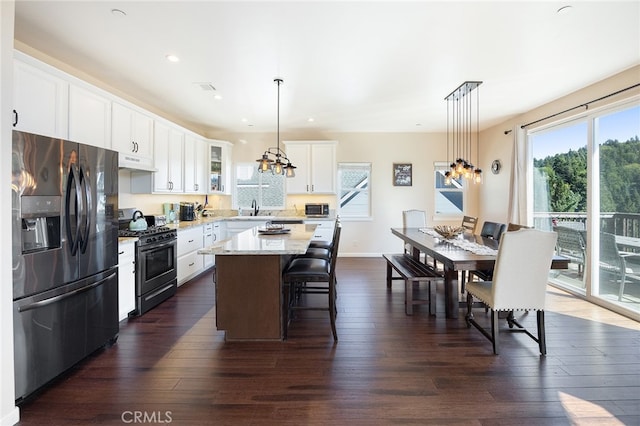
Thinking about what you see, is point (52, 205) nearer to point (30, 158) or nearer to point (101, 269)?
point (30, 158)

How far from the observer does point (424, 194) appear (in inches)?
257

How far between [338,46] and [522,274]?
253 centimetres

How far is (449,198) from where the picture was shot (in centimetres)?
660

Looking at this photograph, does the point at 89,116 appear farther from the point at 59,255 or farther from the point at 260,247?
the point at 260,247

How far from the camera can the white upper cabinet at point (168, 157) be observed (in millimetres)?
4235

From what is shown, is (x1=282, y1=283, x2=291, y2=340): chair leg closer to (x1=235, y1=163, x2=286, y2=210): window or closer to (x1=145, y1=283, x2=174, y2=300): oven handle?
(x1=145, y1=283, x2=174, y2=300): oven handle

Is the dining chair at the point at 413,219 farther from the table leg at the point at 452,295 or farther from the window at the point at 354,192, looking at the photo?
the table leg at the point at 452,295

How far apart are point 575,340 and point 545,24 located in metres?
2.72

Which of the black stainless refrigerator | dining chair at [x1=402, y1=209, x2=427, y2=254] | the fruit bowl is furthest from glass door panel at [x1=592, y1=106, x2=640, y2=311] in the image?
the black stainless refrigerator

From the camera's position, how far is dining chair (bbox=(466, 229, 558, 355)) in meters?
2.41

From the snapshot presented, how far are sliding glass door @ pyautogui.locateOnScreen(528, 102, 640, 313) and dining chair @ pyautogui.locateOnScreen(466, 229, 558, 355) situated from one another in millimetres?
1100

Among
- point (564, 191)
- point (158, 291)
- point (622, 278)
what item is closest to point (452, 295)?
point (622, 278)

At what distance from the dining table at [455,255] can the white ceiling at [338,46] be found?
1910 mm

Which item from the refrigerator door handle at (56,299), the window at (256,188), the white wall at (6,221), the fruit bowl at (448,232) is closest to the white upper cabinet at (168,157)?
the window at (256,188)
